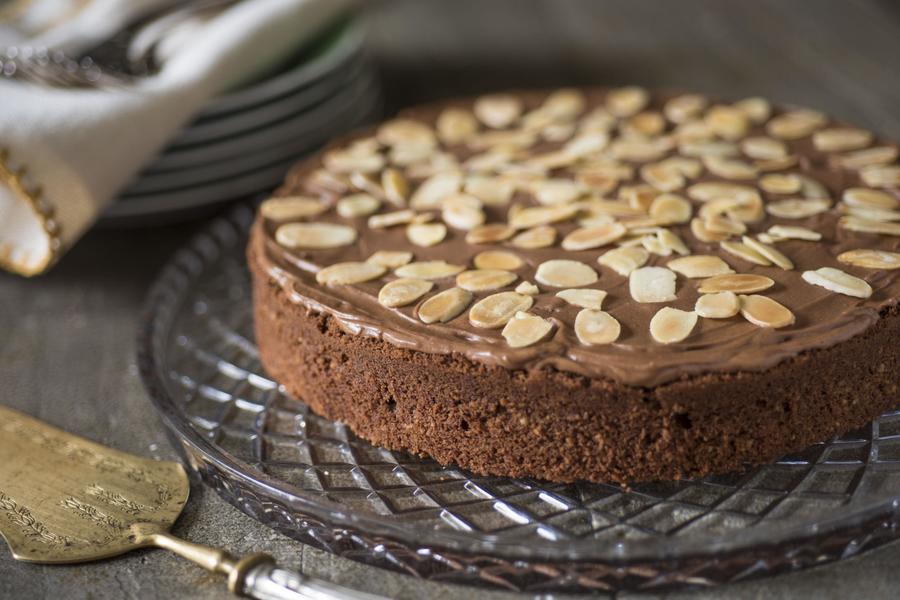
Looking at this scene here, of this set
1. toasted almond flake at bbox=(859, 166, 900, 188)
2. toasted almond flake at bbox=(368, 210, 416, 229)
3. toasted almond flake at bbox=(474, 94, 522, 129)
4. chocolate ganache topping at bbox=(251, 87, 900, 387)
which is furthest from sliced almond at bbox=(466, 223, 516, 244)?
toasted almond flake at bbox=(859, 166, 900, 188)

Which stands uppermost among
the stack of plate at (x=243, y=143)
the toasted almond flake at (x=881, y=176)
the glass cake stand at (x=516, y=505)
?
the toasted almond flake at (x=881, y=176)

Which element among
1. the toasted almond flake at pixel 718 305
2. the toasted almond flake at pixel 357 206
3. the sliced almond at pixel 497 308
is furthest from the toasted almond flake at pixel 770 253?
the toasted almond flake at pixel 357 206

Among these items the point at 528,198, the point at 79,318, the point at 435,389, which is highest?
the point at 528,198

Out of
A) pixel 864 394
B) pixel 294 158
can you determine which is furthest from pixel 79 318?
pixel 864 394

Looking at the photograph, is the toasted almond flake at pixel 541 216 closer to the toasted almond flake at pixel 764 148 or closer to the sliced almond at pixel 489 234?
the sliced almond at pixel 489 234

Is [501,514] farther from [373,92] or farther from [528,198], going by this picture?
[373,92]

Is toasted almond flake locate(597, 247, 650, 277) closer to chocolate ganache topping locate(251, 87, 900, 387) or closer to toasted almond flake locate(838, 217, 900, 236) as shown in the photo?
chocolate ganache topping locate(251, 87, 900, 387)
